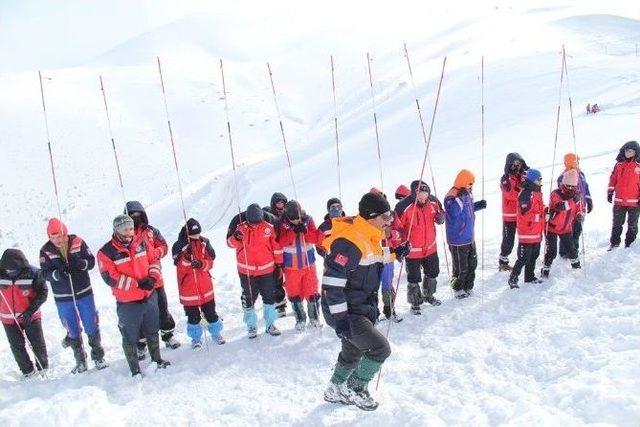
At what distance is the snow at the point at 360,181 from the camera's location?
199 inches

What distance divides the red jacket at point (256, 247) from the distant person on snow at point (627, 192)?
5.03 metres

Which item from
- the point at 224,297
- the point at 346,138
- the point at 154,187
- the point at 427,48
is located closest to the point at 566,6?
the point at 427,48

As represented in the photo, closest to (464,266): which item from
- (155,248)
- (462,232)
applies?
(462,232)

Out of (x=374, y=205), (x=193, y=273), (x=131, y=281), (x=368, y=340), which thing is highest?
(x=374, y=205)

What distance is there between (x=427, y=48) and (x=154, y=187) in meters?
28.2

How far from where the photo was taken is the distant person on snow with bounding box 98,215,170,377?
20.0ft

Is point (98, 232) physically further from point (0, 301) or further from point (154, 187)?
point (0, 301)

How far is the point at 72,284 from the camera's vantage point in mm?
6621

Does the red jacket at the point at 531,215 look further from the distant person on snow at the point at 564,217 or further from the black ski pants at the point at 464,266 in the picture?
the black ski pants at the point at 464,266

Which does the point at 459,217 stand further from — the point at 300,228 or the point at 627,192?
the point at 627,192

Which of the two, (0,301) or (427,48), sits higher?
(427,48)

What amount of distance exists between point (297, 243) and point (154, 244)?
1.78 metres

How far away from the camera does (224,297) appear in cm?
938

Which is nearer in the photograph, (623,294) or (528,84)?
(623,294)
